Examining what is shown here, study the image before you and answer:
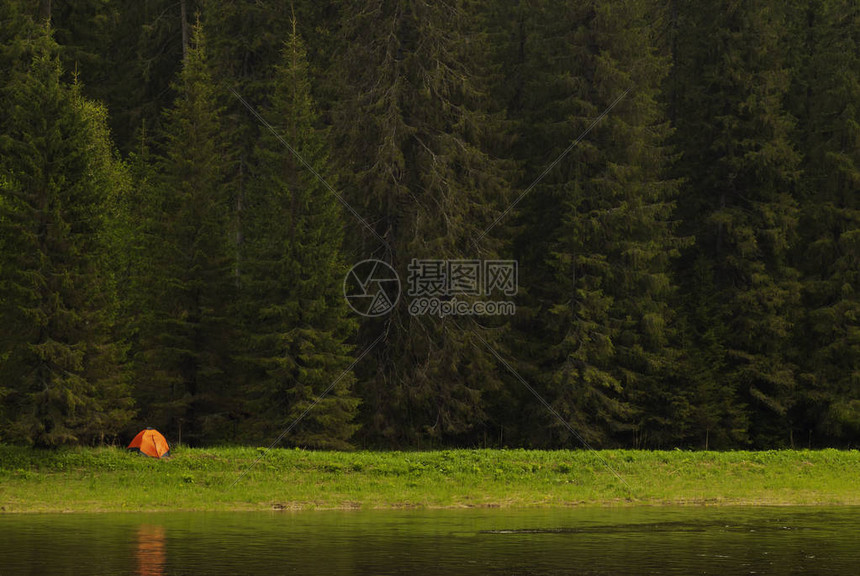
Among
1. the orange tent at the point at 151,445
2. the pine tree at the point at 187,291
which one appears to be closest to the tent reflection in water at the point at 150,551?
the orange tent at the point at 151,445

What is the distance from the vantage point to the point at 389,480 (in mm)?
26125

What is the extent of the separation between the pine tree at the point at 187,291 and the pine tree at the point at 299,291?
1.77 metres

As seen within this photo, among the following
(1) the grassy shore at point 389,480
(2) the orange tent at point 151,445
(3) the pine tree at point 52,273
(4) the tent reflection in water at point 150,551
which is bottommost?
(4) the tent reflection in water at point 150,551

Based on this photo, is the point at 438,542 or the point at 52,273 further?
the point at 52,273

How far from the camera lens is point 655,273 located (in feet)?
128

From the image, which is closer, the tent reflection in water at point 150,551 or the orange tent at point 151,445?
the tent reflection in water at point 150,551

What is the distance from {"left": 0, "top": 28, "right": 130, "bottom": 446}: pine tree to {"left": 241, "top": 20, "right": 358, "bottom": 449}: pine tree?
5.26 meters

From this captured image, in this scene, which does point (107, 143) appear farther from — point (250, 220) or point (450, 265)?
point (450, 265)

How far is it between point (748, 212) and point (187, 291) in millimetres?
21671

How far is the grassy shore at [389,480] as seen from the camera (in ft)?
78.6

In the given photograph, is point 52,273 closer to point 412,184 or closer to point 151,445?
point 151,445

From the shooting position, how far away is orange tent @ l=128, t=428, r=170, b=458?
26406mm

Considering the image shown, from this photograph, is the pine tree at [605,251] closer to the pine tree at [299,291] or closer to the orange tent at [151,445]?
the pine tree at [299,291]

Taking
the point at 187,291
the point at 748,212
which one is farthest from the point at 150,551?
the point at 748,212
